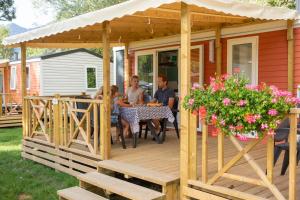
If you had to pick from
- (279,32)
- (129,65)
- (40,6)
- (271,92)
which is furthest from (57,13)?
(271,92)

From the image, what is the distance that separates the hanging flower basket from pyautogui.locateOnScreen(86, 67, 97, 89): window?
1402 centimetres

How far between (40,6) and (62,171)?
25149 mm

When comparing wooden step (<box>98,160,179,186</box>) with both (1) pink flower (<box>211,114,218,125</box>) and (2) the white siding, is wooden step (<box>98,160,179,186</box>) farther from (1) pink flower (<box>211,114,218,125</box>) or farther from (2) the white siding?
(2) the white siding

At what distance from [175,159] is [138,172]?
0.79m

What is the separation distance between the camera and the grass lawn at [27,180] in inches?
189

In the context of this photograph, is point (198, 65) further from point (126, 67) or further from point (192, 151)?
point (192, 151)

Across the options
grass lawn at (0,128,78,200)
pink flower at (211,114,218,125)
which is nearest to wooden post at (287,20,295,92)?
pink flower at (211,114,218,125)

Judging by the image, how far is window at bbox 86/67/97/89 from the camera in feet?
55.6

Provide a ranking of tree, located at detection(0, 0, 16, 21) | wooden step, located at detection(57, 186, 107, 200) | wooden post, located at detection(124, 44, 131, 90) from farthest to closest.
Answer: tree, located at detection(0, 0, 16, 21) < wooden post, located at detection(124, 44, 131, 90) < wooden step, located at detection(57, 186, 107, 200)

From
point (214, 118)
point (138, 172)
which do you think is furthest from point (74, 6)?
point (214, 118)

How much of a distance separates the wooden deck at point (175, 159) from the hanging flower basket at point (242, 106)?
0.72 m

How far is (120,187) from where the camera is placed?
3.97 metres

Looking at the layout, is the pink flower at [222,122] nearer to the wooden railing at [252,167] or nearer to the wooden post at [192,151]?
the wooden railing at [252,167]

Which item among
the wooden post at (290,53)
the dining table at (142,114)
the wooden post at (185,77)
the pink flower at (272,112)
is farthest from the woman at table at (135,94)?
the pink flower at (272,112)
